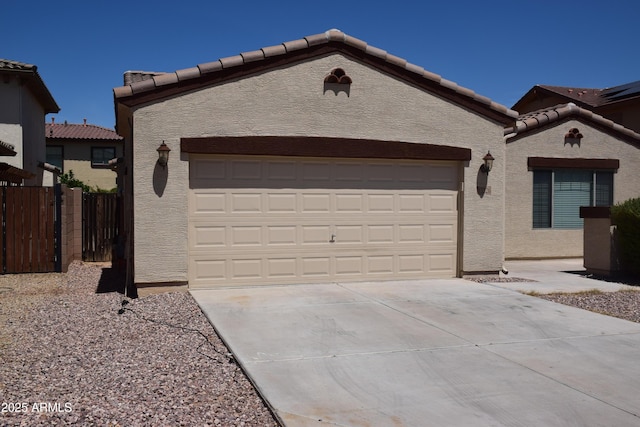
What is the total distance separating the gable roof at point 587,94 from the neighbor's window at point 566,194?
6034mm

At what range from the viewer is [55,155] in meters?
34.6

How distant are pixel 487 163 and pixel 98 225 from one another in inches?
408

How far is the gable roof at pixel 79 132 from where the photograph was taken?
34.5 m

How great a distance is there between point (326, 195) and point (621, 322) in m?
5.26

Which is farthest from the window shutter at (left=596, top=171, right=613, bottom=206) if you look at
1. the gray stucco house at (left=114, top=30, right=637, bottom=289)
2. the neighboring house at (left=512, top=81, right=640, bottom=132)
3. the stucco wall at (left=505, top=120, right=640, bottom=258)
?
the gray stucco house at (left=114, top=30, right=637, bottom=289)

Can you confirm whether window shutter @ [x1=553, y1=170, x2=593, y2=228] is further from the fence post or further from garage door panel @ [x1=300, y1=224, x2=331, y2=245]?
the fence post

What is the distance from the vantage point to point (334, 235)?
1112 cm

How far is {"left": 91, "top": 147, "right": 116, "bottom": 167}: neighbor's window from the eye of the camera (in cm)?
3509

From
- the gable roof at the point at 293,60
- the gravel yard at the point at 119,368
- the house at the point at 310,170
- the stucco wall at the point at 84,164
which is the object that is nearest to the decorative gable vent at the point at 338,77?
the house at the point at 310,170

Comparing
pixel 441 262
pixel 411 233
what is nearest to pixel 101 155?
pixel 411 233

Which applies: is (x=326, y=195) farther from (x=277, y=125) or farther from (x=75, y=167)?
(x=75, y=167)

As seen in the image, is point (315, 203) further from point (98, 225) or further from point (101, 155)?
point (101, 155)

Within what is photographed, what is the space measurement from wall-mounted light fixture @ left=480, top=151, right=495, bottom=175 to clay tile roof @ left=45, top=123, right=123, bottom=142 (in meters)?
27.3

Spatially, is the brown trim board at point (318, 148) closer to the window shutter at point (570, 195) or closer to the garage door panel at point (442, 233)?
the garage door panel at point (442, 233)
